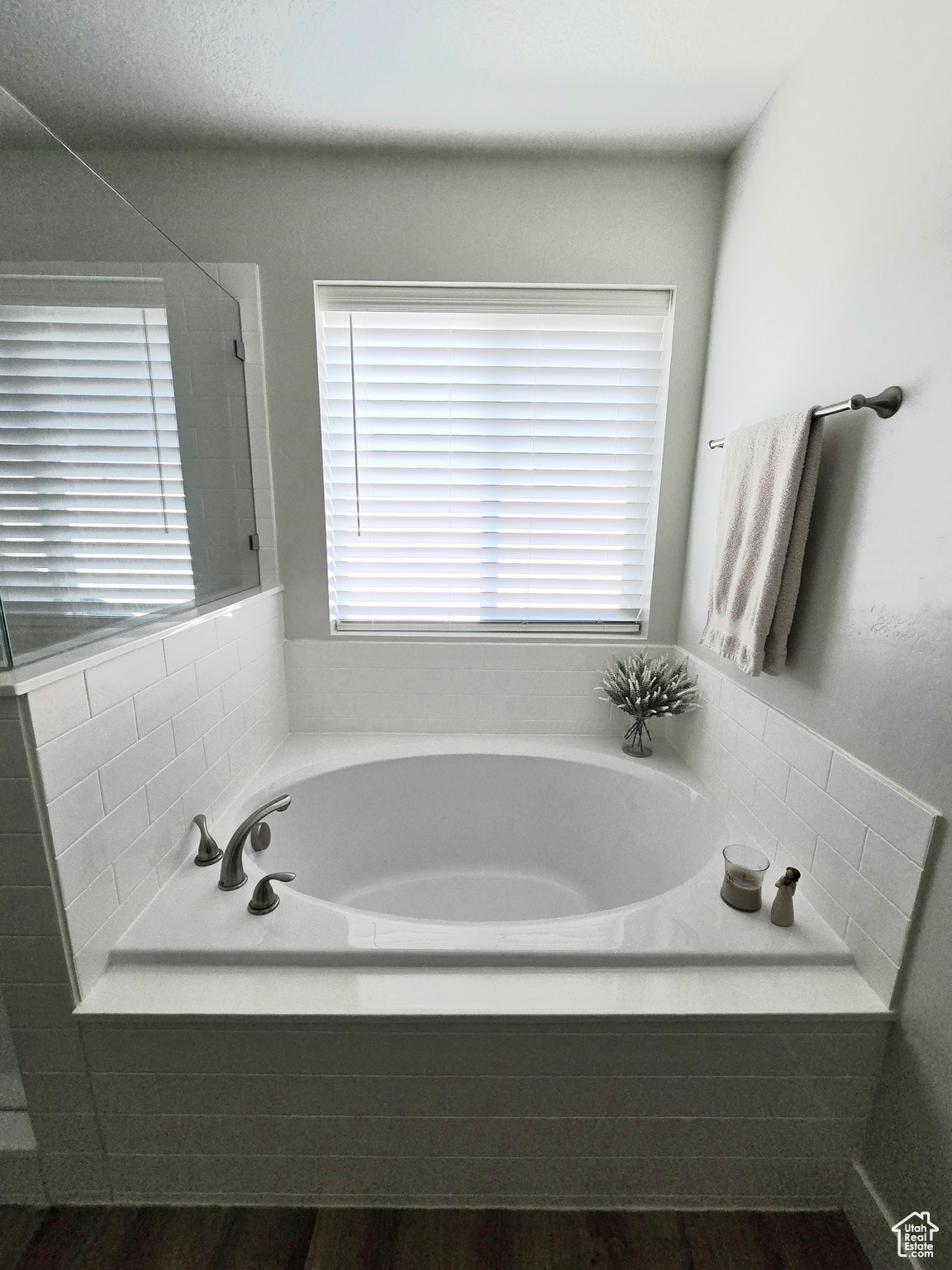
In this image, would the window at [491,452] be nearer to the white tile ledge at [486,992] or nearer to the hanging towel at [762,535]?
the hanging towel at [762,535]

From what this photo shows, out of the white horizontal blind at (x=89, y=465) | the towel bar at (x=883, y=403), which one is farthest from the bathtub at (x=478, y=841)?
the towel bar at (x=883, y=403)

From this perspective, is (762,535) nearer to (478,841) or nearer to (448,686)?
(448,686)

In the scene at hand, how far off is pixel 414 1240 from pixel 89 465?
176 centimetres

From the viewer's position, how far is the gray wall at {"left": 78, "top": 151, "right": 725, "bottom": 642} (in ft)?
5.30

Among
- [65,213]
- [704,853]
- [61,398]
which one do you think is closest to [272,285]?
[65,213]

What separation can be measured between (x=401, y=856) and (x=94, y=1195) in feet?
3.24

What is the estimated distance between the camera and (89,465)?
1231 millimetres

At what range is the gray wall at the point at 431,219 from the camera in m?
1.61

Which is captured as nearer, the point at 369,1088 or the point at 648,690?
the point at 369,1088

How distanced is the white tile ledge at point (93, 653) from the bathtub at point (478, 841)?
0.55 m

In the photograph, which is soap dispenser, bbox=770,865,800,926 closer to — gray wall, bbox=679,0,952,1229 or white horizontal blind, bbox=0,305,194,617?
gray wall, bbox=679,0,952,1229

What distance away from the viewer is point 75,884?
921mm

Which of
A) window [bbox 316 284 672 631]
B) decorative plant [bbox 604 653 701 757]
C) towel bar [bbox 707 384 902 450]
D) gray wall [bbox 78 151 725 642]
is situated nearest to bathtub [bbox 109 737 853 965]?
decorative plant [bbox 604 653 701 757]

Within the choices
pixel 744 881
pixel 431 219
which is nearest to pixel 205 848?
pixel 744 881
